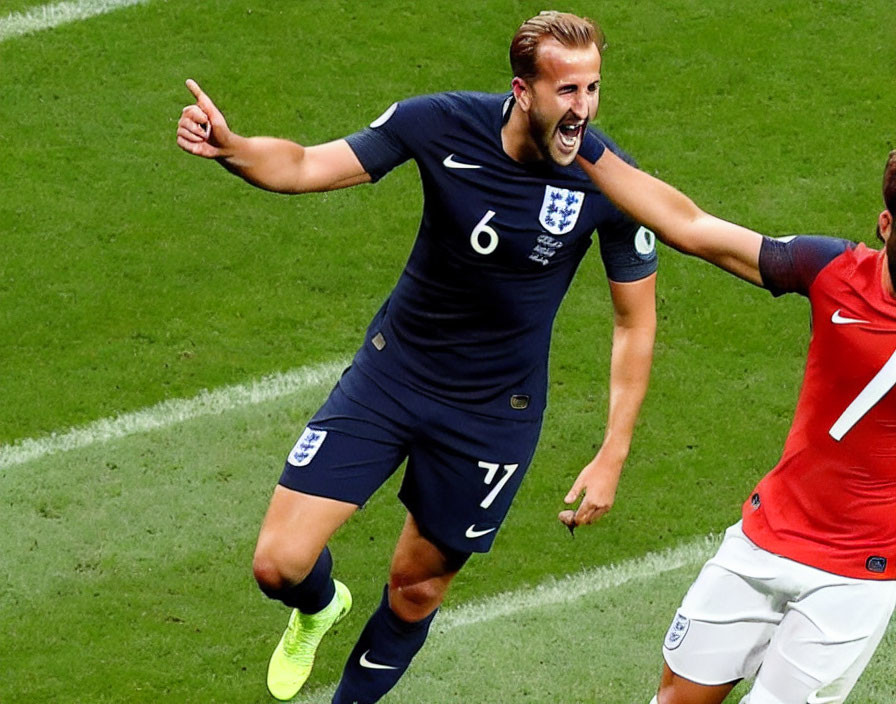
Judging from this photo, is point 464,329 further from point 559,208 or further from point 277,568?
point 277,568

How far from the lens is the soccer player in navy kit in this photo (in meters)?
4.78

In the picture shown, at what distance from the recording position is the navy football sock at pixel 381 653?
5.29m

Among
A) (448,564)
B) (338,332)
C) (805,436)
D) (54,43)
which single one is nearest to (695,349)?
(338,332)

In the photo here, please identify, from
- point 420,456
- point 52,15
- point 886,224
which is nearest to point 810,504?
point 886,224

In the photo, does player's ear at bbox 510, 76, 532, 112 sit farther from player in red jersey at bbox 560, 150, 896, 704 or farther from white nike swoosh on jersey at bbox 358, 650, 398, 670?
white nike swoosh on jersey at bbox 358, 650, 398, 670

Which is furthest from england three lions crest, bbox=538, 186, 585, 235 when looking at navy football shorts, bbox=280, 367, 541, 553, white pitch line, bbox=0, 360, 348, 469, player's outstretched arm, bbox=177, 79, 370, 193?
white pitch line, bbox=0, 360, 348, 469

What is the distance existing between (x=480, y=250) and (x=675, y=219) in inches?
25.6

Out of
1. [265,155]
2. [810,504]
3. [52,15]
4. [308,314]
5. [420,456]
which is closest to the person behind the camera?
[810,504]

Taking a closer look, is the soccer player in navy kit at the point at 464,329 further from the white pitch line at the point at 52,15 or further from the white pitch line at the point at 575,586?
the white pitch line at the point at 52,15

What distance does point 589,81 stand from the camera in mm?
4570

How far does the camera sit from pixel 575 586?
6102mm

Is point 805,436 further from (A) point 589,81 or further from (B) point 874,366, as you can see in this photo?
(A) point 589,81

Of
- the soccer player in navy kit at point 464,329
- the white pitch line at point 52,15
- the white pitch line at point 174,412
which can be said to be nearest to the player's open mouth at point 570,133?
the soccer player in navy kit at point 464,329

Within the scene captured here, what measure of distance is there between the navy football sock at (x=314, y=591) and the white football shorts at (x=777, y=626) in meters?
1.26
